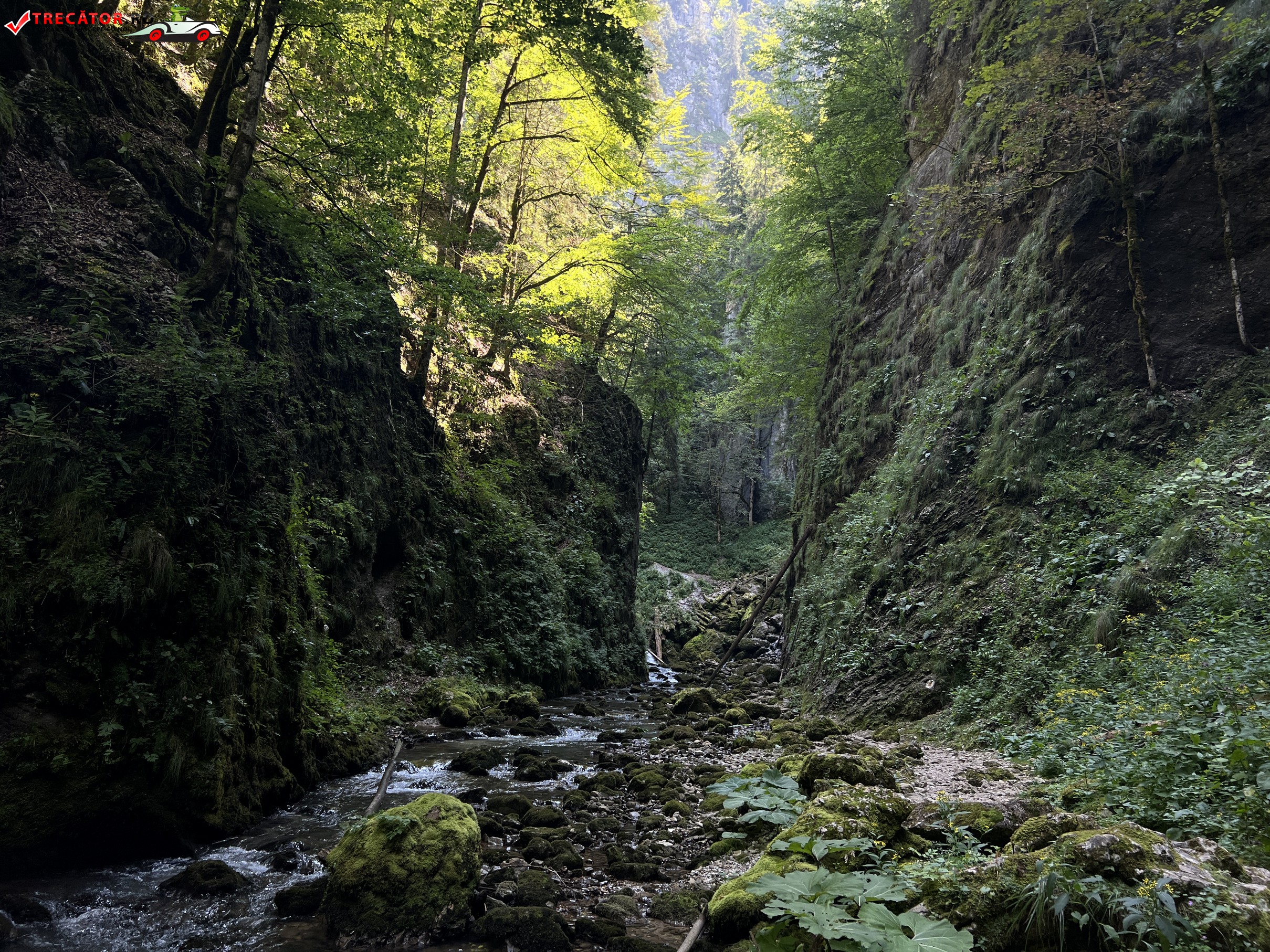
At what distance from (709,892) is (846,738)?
4.38 meters

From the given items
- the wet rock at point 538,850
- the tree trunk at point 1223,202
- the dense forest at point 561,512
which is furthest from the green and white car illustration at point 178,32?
the tree trunk at point 1223,202

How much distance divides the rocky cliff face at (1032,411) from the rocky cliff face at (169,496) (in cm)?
694

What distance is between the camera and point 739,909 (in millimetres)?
3506

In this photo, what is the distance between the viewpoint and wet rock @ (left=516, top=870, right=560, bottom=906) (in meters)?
4.18

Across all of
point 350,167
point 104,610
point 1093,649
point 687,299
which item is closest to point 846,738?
point 1093,649

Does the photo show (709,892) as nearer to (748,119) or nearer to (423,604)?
(423,604)

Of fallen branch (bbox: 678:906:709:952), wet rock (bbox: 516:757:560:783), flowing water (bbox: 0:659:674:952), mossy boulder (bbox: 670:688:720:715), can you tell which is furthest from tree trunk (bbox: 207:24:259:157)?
mossy boulder (bbox: 670:688:720:715)

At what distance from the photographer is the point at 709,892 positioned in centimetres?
444

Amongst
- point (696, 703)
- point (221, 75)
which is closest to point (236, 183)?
point (221, 75)

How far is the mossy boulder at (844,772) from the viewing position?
5.10 metres

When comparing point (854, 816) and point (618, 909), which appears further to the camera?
point (618, 909)

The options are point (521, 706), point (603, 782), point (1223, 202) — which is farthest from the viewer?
point (521, 706)

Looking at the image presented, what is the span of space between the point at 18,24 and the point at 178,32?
2.05 m

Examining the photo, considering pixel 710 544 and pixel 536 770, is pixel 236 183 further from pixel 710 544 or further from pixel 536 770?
pixel 710 544
